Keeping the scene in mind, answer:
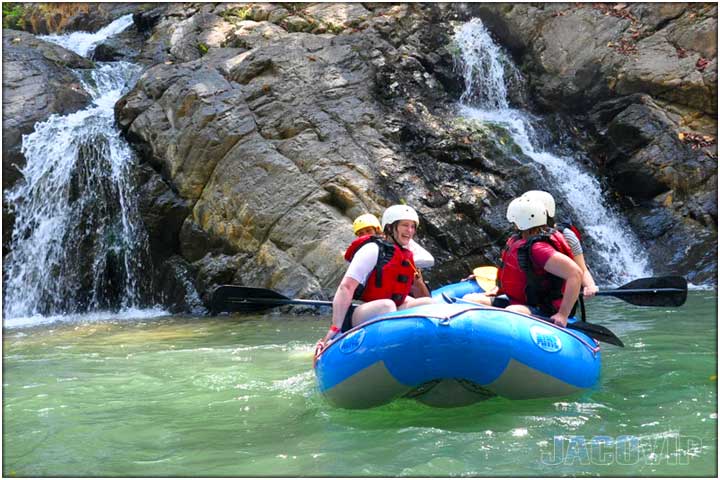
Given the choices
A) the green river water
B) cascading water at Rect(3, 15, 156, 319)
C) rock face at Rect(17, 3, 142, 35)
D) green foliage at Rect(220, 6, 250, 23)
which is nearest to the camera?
the green river water

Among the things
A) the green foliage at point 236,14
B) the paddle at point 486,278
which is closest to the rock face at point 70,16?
the green foliage at point 236,14

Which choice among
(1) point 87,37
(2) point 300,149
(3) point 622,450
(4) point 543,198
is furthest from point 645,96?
(1) point 87,37

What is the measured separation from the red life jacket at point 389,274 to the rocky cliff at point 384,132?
14.7 feet

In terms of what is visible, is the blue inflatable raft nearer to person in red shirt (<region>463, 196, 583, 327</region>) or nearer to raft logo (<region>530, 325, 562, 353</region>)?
raft logo (<region>530, 325, 562, 353</region>)

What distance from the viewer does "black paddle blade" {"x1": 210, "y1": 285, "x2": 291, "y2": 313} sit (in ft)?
18.5

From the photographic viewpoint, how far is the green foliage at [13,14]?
18234mm

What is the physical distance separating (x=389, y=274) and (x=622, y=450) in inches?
71.2

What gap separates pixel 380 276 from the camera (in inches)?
176

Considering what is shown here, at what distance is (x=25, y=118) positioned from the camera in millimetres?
11391

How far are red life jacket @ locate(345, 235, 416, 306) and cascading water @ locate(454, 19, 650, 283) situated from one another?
6.67 metres

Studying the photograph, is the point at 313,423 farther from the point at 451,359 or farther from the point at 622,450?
the point at 622,450

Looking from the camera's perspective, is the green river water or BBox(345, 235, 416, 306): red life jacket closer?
the green river water

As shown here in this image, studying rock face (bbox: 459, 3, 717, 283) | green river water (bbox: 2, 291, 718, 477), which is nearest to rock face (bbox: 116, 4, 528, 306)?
rock face (bbox: 459, 3, 717, 283)

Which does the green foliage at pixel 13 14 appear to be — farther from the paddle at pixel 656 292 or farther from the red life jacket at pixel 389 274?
the paddle at pixel 656 292
